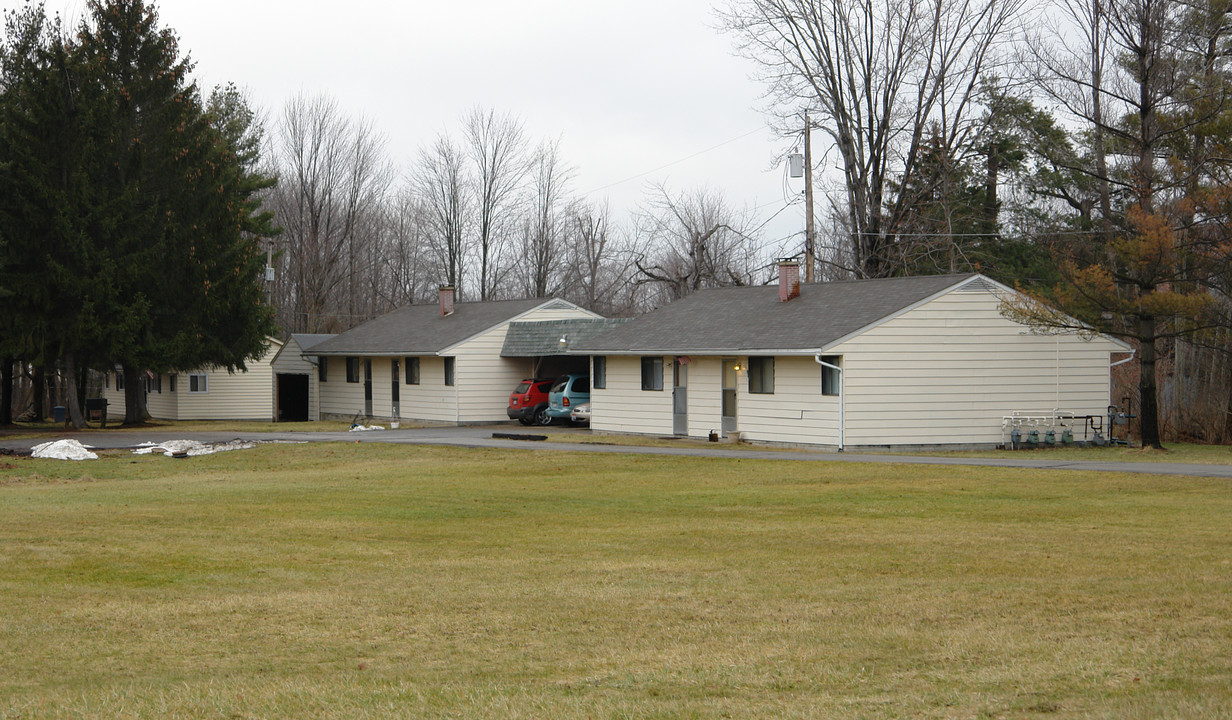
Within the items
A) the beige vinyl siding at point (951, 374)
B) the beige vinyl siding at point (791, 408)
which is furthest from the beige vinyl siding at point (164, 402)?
the beige vinyl siding at point (951, 374)

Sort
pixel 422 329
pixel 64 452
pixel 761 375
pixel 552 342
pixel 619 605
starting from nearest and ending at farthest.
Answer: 1. pixel 619 605
2. pixel 64 452
3. pixel 761 375
4. pixel 552 342
5. pixel 422 329

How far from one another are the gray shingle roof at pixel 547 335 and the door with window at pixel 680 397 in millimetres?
5447

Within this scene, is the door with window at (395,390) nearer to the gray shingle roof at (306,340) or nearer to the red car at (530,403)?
the red car at (530,403)

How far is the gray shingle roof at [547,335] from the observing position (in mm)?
39438

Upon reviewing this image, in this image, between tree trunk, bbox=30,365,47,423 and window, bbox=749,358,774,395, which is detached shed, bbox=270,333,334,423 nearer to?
tree trunk, bbox=30,365,47,423

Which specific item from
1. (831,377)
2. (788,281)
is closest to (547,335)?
(788,281)

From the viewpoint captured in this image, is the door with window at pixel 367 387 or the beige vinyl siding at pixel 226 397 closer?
the door with window at pixel 367 387

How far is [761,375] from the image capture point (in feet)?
100

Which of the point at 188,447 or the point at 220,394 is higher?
the point at 220,394

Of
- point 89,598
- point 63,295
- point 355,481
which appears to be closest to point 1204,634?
point 89,598

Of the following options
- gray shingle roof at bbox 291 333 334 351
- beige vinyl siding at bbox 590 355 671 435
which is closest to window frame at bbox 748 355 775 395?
beige vinyl siding at bbox 590 355 671 435

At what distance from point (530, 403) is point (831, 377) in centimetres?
1329

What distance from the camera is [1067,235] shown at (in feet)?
112

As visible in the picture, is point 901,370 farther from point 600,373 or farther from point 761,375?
point 600,373
